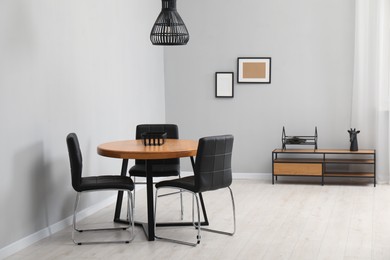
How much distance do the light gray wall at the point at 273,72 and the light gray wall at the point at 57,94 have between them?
967mm

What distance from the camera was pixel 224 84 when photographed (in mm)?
7871

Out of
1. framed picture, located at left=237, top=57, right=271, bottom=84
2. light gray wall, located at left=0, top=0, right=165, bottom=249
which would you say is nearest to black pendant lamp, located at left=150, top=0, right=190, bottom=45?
light gray wall, located at left=0, top=0, right=165, bottom=249

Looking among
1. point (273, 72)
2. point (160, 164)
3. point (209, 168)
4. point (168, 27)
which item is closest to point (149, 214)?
point (209, 168)

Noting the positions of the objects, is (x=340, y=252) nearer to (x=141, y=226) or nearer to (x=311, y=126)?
(x=141, y=226)

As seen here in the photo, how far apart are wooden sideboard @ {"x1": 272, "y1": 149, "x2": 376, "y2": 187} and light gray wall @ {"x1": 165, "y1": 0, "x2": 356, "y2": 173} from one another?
203 millimetres

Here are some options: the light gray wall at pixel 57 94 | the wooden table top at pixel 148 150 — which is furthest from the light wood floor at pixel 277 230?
the wooden table top at pixel 148 150

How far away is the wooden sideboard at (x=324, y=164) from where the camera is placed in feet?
23.9

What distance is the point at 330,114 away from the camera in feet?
24.9

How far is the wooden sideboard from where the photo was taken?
729 centimetres

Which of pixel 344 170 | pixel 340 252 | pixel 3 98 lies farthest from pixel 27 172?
pixel 344 170

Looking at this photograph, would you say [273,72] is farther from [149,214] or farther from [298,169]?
[149,214]

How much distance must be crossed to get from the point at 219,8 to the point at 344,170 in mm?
2502

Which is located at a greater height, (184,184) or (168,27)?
(168,27)

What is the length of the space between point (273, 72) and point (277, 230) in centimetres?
294
